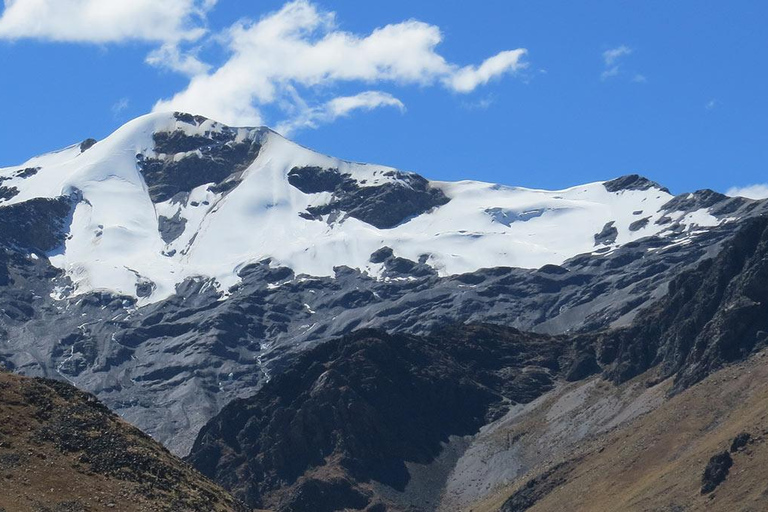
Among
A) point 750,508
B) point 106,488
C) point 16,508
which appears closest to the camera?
point 16,508

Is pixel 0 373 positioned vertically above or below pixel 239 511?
above

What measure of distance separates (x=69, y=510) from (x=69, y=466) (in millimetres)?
5684

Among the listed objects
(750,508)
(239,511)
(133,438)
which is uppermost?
(133,438)

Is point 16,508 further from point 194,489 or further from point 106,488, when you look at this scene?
point 194,489

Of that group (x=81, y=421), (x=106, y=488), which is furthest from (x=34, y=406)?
(x=106, y=488)

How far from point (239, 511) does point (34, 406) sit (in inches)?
569

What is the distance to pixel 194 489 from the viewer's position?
A: 94.2m

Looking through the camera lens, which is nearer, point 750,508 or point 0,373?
point 0,373

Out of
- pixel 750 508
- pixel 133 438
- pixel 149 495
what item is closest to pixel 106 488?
pixel 149 495

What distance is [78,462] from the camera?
297 ft

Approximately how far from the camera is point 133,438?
97.3 metres

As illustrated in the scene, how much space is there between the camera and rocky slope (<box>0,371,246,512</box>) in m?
85.8

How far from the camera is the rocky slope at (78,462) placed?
85.8 m

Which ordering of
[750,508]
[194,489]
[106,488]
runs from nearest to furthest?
[106,488], [194,489], [750,508]
